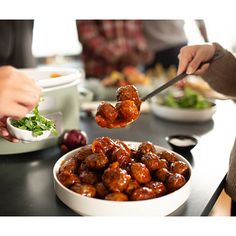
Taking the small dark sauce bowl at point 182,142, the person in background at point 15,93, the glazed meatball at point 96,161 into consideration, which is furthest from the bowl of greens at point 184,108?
the person in background at point 15,93

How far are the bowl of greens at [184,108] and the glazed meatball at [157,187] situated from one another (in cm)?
96

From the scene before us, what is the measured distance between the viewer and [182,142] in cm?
170

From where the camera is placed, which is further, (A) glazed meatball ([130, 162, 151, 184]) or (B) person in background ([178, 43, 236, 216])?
A: (B) person in background ([178, 43, 236, 216])

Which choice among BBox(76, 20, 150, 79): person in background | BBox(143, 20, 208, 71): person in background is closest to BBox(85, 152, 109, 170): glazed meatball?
BBox(76, 20, 150, 79): person in background

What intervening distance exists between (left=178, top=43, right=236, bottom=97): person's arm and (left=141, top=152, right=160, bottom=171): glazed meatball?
0.54 m

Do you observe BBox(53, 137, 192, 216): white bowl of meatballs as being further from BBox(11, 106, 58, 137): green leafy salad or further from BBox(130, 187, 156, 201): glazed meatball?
BBox(11, 106, 58, 137): green leafy salad

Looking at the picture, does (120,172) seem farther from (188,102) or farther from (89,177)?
(188,102)

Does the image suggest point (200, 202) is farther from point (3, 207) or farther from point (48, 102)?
point (48, 102)

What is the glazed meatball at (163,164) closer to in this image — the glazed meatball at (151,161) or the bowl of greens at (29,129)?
the glazed meatball at (151,161)

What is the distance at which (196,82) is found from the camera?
2666 millimetres

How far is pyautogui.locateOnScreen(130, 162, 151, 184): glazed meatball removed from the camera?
1.15m

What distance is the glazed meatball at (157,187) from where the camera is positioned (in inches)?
44.4

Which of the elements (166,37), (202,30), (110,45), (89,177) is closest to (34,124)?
(89,177)

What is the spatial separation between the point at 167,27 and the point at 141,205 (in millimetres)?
3065
